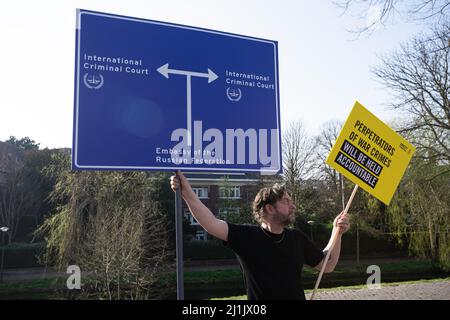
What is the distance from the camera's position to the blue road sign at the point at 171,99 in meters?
2.94

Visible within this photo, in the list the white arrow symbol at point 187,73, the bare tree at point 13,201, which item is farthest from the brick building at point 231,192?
the white arrow symbol at point 187,73

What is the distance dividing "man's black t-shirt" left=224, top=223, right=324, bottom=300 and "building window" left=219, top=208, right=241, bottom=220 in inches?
1048

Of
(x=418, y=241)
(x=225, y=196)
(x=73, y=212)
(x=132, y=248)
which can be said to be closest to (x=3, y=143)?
(x=225, y=196)

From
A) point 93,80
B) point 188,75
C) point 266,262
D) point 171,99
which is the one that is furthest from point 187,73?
point 266,262

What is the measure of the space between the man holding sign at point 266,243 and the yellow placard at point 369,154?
0.69 metres

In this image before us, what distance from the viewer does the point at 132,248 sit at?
1315 cm

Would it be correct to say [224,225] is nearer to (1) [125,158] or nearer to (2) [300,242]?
(2) [300,242]

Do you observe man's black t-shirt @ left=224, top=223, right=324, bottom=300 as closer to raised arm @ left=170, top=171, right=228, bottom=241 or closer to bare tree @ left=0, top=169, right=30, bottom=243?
raised arm @ left=170, top=171, right=228, bottom=241

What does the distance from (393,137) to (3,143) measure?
4338 centimetres

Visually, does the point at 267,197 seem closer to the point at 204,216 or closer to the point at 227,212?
the point at 204,216

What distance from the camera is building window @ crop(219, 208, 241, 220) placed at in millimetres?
29516

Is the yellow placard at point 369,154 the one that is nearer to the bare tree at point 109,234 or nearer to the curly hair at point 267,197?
the curly hair at point 267,197

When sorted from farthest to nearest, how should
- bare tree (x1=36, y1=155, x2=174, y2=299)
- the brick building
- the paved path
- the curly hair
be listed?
the brick building → bare tree (x1=36, y1=155, x2=174, y2=299) → the paved path → the curly hair

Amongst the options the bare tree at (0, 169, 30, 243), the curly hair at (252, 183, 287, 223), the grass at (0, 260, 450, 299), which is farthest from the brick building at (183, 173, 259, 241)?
the curly hair at (252, 183, 287, 223)
